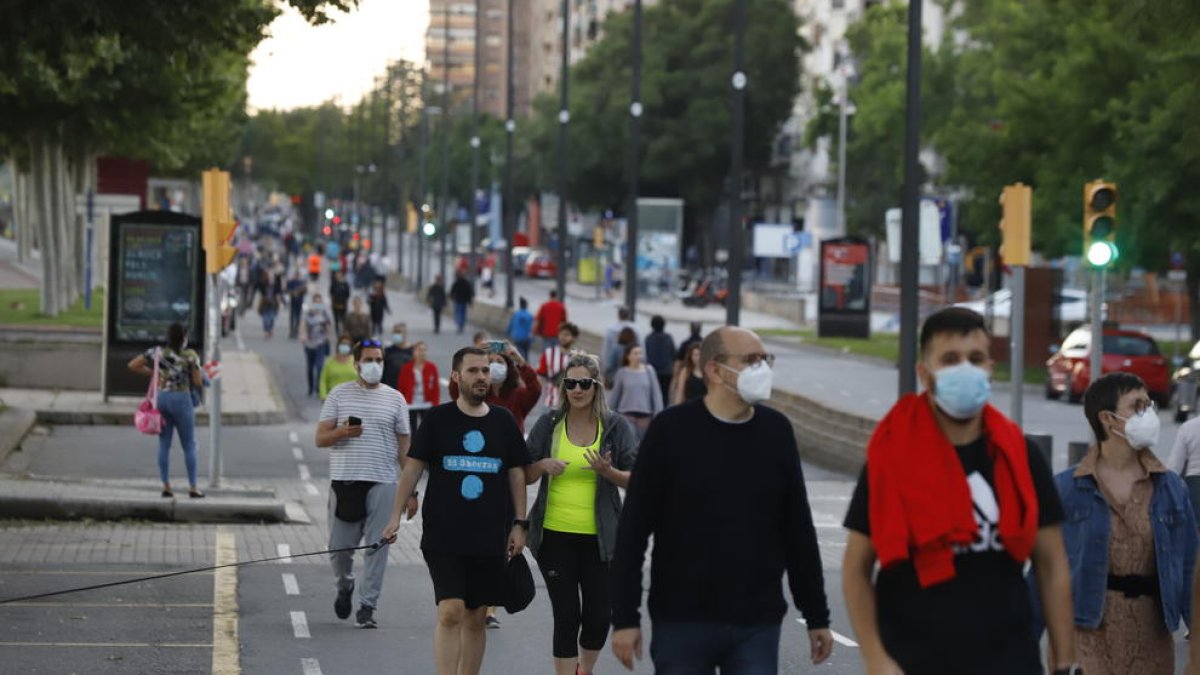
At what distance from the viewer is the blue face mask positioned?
579 centimetres

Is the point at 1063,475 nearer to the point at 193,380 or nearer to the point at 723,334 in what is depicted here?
the point at 723,334

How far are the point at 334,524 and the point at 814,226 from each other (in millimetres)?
94105

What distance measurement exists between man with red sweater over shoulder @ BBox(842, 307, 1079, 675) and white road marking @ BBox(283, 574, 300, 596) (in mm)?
9180

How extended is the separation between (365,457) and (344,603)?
0.94 m

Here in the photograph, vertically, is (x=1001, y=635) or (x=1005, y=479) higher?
(x=1005, y=479)

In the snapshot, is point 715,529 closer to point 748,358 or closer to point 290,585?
point 748,358

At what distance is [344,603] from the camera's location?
13.5 meters

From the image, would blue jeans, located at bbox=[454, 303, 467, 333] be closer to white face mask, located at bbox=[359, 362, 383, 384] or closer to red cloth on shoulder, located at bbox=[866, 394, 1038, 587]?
white face mask, located at bbox=[359, 362, 383, 384]

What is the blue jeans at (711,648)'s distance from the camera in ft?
22.9

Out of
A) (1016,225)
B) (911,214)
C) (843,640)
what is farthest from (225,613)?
(911,214)

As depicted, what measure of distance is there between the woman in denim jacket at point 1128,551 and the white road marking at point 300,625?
18.6ft

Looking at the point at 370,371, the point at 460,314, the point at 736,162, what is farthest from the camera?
the point at 460,314

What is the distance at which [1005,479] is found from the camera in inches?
235

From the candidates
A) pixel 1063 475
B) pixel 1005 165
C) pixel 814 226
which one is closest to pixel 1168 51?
pixel 1005 165
